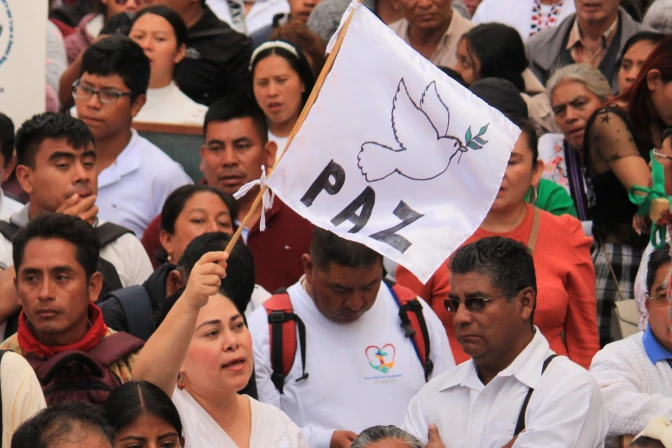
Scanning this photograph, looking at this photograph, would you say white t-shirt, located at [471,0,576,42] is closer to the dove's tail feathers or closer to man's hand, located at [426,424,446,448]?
the dove's tail feathers

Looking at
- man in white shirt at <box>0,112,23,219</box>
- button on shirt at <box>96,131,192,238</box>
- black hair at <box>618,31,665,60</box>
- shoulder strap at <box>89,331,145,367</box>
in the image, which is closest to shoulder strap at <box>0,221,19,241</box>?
man in white shirt at <box>0,112,23,219</box>

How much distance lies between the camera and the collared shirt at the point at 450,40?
32.0 ft

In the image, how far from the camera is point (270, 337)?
6500 millimetres

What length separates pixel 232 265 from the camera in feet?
21.6

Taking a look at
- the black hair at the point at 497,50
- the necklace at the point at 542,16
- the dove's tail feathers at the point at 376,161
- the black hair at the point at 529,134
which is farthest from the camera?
the necklace at the point at 542,16

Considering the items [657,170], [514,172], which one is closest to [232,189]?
[514,172]

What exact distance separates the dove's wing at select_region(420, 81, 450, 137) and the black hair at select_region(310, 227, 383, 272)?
97 cm

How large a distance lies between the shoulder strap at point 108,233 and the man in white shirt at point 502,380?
1.98 m

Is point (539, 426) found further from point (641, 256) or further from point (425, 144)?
point (641, 256)

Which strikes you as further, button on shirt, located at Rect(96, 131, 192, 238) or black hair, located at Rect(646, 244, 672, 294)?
button on shirt, located at Rect(96, 131, 192, 238)

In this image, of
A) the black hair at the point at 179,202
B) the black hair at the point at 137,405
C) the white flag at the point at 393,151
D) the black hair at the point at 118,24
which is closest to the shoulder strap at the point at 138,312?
the black hair at the point at 179,202

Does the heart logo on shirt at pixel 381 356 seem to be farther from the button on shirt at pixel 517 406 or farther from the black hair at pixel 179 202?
the black hair at pixel 179 202

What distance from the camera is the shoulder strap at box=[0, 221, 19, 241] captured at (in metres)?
7.04

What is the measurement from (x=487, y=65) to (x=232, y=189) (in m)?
1.92
